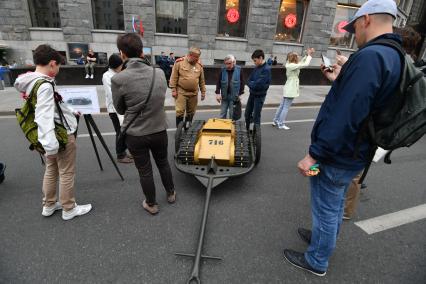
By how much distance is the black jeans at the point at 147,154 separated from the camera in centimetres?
268

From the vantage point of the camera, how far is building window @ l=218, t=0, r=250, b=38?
1780 cm

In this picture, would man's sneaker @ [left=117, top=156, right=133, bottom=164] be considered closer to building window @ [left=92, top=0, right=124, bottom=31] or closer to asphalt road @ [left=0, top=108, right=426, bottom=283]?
asphalt road @ [left=0, top=108, right=426, bottom=283]

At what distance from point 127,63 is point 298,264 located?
2.52m

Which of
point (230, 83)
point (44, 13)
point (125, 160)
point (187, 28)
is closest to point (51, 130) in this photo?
point (125, 160)

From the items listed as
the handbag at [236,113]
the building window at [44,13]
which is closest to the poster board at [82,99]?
the handbag at [236,113]

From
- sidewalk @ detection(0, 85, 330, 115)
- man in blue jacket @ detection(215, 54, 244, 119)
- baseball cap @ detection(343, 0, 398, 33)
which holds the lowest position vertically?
sidewalk @ detection(0, 85, 330, 115)

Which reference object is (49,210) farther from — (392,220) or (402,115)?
(392,220)

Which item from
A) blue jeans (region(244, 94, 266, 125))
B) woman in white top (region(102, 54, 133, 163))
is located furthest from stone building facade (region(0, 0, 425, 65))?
woman in white top (region(102, 54, 133, 163))

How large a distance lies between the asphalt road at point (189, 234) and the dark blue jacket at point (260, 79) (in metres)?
2.15

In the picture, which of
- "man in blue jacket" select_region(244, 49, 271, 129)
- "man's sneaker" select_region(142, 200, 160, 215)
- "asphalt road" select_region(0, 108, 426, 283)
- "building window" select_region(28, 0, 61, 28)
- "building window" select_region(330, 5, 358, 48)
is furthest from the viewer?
"building window" select_region(330, 5, 358, 48)

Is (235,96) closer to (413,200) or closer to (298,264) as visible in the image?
(413,200)

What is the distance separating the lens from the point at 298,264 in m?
2.38

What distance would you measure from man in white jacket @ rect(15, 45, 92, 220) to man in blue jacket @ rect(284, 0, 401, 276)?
2.25 metres

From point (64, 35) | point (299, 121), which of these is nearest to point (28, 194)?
point (299, 121)
